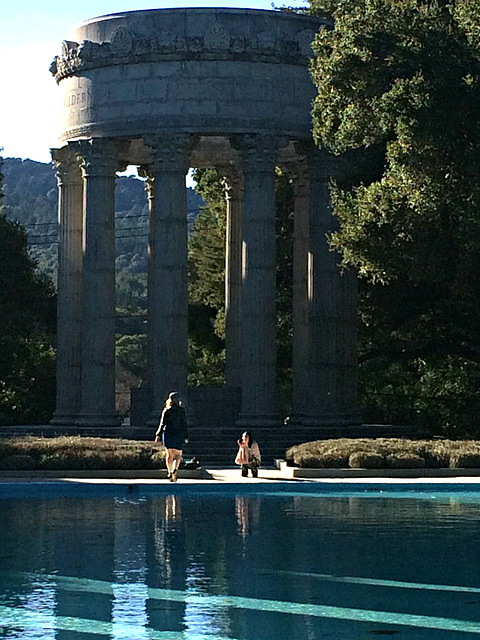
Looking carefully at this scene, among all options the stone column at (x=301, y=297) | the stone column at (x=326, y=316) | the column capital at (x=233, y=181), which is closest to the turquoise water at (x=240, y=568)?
the stone column at (x=326, y=316)

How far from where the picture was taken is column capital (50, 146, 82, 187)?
6306 centimetres

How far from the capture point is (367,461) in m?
44.2

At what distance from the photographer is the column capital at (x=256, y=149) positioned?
5847cm

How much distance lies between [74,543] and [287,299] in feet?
154

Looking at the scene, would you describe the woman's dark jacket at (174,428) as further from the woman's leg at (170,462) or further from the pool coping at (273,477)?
the pool coping at (273,477)

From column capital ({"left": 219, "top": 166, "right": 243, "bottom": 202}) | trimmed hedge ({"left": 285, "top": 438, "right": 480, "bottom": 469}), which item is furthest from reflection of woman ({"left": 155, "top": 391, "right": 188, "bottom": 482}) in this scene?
column capital ({"left": 219, "top": 166, "right": 243, "bottom": 202})

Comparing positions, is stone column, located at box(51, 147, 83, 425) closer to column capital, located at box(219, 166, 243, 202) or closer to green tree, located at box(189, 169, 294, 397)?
column capital, located at box(219, 166, 243, 202)

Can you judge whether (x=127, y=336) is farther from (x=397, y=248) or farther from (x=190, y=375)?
(x=397, y=248)

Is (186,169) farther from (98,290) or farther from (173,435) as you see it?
(173,435)

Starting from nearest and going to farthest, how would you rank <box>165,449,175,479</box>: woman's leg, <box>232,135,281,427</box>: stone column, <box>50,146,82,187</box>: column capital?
<box>165,449,175,479</box>: woman's leg < <box>232,135,281,427</box>: stone column < <box>50,146,82,187</box>: column capital

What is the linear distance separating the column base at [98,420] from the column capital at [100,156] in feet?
32.4

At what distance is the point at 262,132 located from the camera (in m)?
58.5

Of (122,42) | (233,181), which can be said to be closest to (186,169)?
(122,42)

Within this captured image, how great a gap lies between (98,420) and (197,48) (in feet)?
50.9
